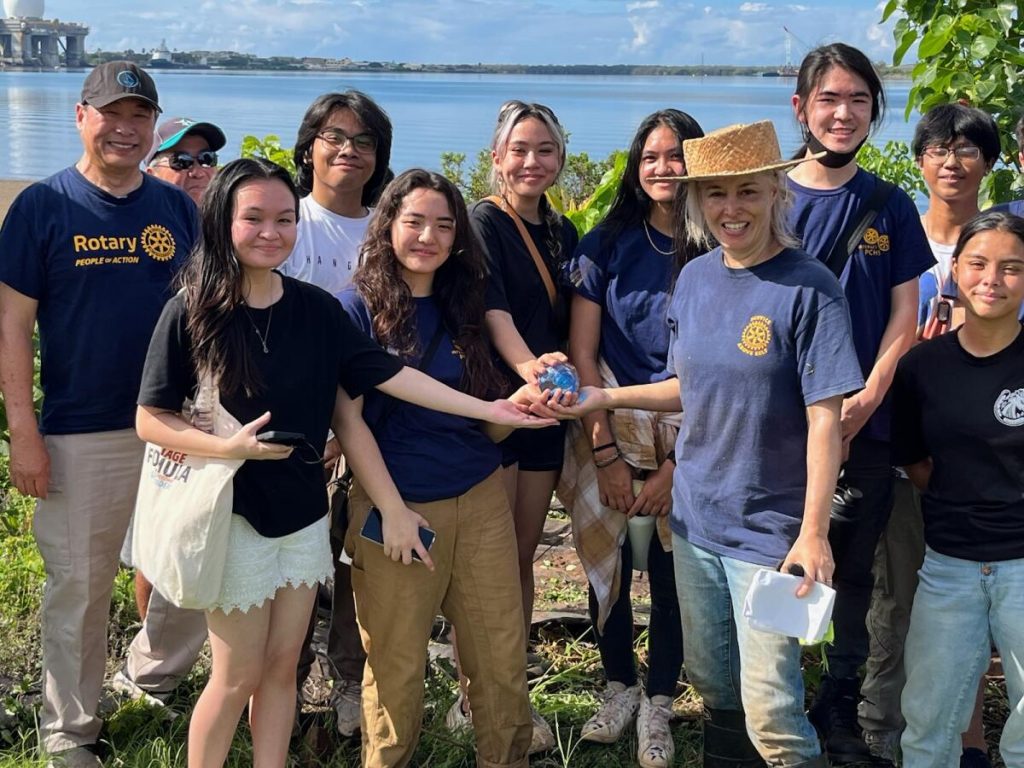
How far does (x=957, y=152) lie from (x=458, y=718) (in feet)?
8.75

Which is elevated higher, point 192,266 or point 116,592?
point 192,266

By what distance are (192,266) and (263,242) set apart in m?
0.22

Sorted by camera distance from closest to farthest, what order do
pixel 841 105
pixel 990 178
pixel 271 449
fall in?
pixel 271 449
pixel 841 105
pixel 990 178

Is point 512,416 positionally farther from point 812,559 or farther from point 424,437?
point 812,559

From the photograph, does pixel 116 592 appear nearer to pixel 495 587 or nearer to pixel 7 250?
pixel 7 250

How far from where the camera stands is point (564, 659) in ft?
15.6

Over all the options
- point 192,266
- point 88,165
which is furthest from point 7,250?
point 192,266

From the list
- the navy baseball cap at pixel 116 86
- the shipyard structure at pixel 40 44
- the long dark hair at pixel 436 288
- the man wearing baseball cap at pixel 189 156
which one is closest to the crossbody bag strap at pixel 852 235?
the long dark hair at pixel 436 288

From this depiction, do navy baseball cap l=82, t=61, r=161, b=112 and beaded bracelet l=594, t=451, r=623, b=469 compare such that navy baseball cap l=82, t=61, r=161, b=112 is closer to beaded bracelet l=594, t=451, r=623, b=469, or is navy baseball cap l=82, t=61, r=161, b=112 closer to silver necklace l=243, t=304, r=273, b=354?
silver necklace l=243, t=304, r=273, b=354

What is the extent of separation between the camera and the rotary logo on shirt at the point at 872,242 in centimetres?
374

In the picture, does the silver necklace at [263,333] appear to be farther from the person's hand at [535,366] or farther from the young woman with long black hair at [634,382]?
the young woman with long black hair at [634,382]

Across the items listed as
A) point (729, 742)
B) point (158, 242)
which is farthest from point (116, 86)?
point (729, 742)

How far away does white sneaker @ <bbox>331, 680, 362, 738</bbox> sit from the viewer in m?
4.09

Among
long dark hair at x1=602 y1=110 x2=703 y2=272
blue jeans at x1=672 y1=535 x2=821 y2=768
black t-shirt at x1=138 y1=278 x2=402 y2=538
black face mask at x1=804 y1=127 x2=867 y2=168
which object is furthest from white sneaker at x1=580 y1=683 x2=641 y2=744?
black face mask at x1=804 y1=127 x2=867 y2=168
